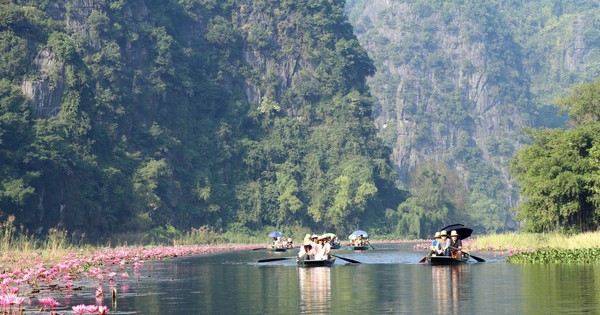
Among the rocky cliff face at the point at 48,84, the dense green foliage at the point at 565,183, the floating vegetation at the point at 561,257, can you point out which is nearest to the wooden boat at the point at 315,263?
the floating vegetation at the point at 561,257

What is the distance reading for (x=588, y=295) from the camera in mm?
32594

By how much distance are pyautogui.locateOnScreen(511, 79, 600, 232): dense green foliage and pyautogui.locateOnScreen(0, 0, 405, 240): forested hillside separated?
4765cm

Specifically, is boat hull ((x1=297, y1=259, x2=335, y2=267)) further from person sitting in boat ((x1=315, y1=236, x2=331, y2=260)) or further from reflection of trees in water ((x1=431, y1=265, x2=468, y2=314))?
reflection of trees in water ((x1=431, y1=265, x2=468, y2=314))

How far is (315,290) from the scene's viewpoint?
38906mm

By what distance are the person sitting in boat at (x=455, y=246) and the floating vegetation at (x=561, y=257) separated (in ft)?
9.34

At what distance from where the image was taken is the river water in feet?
101

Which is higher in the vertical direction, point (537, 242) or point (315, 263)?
point (537, 242)

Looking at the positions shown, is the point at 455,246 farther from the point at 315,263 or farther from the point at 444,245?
the point at 315,263

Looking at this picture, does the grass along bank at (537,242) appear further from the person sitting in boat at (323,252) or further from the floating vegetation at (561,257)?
the person sitting in boat at (323,252)

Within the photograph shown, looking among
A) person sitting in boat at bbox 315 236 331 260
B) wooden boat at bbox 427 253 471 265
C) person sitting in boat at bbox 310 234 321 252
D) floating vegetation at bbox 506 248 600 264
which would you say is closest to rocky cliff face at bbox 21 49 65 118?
person sitting in boat at bbox 310 234 321 252

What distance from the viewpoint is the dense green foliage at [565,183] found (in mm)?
68188

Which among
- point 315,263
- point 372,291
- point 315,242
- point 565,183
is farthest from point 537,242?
point 372,291

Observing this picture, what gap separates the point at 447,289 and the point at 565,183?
33170 millimetres

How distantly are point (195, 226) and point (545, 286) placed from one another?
110 meters
